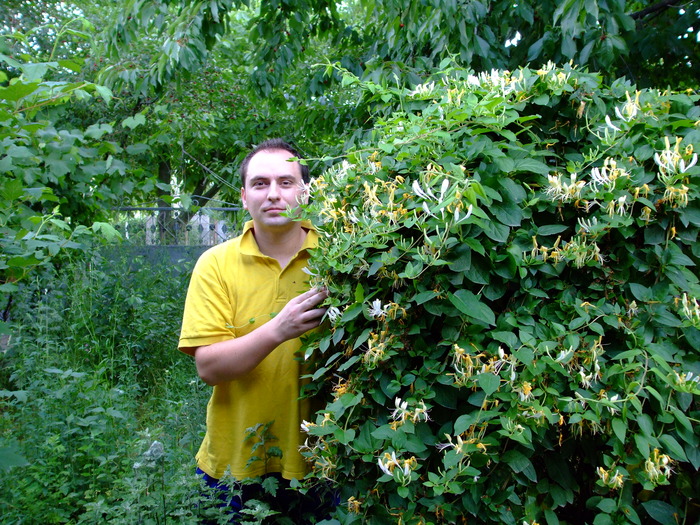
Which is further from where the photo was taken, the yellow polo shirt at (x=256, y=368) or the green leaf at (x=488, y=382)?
the yellow polo shirt at (x=256, y=368)

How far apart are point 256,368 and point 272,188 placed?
662mm

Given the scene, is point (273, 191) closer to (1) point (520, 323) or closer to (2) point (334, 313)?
(2) point (334, 313)

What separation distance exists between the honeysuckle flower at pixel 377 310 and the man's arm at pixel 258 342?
0.96 feet

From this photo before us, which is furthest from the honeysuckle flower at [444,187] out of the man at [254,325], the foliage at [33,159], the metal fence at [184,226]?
the metal fence at [184,226]

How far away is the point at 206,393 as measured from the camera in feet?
14.0

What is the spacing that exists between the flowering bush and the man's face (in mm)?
635

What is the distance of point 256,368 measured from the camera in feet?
7.23

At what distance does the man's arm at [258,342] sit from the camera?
1806 mm

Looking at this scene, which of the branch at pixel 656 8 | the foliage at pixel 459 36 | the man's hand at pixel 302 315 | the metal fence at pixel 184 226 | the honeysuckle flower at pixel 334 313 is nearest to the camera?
the honeysuckle flower at pixel 334 313

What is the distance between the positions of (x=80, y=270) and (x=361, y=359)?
5.22 meters

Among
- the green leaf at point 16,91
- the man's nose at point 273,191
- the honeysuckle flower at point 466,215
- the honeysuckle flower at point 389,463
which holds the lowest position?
the honeysuckle flower at point 389,463

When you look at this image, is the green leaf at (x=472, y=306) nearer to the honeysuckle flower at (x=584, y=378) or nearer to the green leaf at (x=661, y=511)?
the honeysuckle flower at (x=584, y=378)

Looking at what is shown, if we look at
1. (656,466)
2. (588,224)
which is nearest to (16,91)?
(588,224)

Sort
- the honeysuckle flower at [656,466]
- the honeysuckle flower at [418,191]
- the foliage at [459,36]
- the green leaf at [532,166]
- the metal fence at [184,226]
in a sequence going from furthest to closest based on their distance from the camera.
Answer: the metal fence at [184,226] < the foliage at [459,36] < the green leaf at [532,166] < the honeysuckle flower at [418,191] < the honeysuckle flower at [656,466]
